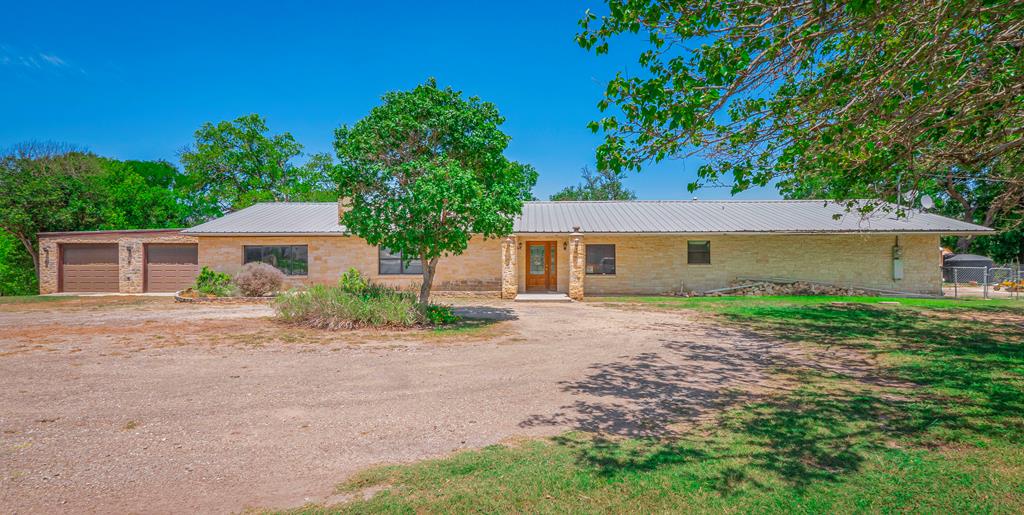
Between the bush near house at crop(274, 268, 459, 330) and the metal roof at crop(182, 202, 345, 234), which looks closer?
the bush near house at crop(274, 268, 459, 330)

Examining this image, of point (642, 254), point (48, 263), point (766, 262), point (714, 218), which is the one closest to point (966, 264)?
point (766, 262)

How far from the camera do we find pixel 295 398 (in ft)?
18.3

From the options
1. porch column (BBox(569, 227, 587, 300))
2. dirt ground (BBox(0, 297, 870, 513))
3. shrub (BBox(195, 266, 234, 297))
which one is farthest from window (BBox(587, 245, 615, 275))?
shrub (BBox(195, 266, 234, 297))

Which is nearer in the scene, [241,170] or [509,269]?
[509,269]

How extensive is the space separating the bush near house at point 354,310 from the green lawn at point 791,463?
7.32 m

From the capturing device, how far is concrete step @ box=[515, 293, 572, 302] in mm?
16856

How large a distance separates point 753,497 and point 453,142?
9.84 meters

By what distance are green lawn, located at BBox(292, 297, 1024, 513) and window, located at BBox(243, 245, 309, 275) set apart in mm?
17396

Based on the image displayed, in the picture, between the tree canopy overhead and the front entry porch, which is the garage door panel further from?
the tree canopy overhead

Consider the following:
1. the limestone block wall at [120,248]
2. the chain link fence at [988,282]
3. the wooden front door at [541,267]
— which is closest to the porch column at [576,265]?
the wooden front door at [541,267]

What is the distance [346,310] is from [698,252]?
45.9 ft

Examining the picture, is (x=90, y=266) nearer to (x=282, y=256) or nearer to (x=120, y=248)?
(x=120, y=248)

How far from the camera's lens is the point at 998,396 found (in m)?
5.25

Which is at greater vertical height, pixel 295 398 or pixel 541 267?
pixel 541 267
